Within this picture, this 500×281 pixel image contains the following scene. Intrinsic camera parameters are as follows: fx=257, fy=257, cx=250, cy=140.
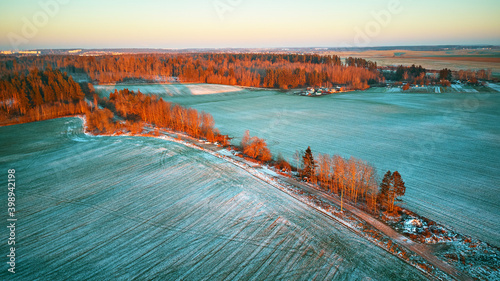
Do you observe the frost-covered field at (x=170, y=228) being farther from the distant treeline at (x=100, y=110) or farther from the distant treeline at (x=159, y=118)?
the distant treeline at (x=100, y=110)

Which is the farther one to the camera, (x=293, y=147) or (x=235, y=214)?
(x=293, y=147)

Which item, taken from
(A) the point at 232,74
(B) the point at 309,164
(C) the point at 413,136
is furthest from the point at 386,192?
(A) the point at 232,74

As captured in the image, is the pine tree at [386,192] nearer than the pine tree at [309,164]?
Yes

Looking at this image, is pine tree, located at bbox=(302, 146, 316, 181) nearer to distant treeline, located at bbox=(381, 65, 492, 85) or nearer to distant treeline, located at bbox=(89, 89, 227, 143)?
distant treeline, located at bbox=(89, 89, 227, 143)

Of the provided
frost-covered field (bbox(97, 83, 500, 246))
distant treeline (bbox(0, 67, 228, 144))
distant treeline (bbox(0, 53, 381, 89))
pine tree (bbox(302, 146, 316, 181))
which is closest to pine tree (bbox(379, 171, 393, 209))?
frost-covered field (bbox(97, 83, 500, 246))

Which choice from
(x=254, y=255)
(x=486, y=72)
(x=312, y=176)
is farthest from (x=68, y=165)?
(x=486, y=72)

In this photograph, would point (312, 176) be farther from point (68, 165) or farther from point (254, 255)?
point (68, 165)

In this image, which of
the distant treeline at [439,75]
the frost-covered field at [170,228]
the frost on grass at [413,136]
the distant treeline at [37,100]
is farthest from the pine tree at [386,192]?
the distant treeline at [439,75]
